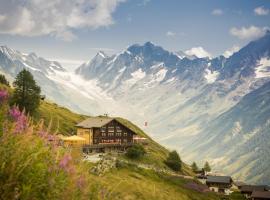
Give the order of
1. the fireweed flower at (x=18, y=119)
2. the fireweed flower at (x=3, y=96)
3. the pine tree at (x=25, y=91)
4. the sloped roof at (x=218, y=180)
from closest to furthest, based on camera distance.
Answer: the fireweed flower at (x=18, y=119)
the fireweed flower at (x=3, y=96)
the pine tree at (x=25, y=91)
the sloped roof at (x=218, y=180)

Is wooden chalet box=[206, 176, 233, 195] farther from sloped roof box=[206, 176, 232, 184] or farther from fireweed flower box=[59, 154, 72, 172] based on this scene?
fireweed flower box=[59, 154, 72, 172]

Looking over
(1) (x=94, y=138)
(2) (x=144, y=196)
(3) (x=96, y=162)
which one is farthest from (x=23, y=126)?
(1) (x=94, y=138)

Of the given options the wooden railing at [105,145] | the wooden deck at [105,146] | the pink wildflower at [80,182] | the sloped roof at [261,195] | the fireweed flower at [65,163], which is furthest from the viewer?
the sloped roof at [261,195]

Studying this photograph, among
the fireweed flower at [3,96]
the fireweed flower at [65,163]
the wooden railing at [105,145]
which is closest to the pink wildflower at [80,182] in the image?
the fireweed flower at [65,163]

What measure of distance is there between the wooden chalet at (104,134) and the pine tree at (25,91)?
571 inches

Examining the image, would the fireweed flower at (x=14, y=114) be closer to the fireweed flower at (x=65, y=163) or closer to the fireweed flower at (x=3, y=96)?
the fireweed flower at (x=3, y=96)

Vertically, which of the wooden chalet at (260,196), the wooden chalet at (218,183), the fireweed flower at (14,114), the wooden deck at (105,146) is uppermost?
the wooden deck at (105,146)

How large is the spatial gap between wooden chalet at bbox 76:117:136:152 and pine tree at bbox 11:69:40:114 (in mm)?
14495

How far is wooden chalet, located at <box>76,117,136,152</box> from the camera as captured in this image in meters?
121

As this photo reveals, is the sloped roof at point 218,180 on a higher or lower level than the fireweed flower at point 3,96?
lower

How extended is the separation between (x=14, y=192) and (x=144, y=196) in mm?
72184

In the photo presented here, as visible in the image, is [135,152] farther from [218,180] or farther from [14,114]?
[14,114]

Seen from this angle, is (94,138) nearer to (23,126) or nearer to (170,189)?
(170,189)

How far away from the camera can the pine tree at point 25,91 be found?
12069 centimetres
